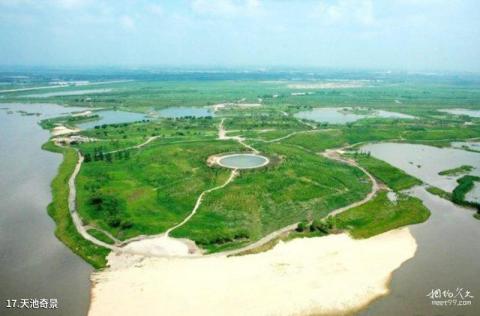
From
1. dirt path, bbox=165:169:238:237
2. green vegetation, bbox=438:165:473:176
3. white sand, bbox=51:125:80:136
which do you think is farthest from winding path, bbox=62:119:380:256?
white sand, bbox=51:125:80:136

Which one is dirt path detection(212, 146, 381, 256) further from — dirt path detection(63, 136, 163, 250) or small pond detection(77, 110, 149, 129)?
small pond detection(77, 110, 149, 129)

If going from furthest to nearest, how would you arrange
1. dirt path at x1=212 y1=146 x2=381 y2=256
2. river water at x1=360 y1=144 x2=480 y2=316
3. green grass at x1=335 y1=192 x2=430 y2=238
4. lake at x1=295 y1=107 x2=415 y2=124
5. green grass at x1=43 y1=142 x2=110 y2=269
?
1. lake at x1=295 y1=107 x2=415 y2=124
2. green grass at x1=335 y1=192 x2=430 y2=238
3. dirt path at x1=212 y1=146 x2=381 y2=256
4. green grass at x1=43 y1=142 x2=110 y2=269
5. river water at x1=360 y1=144 x2=480 y2=316

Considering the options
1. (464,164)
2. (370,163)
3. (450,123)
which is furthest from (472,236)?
(450,123)

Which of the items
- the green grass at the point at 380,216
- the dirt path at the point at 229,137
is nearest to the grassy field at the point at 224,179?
the green grass at the point at 380,216

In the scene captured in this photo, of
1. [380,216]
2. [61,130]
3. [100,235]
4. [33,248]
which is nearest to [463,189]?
[380,216]

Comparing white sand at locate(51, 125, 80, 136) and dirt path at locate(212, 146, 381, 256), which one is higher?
white sand at locate(51, 125, 80, 136)

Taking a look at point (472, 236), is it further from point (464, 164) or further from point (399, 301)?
point (464, 164)
